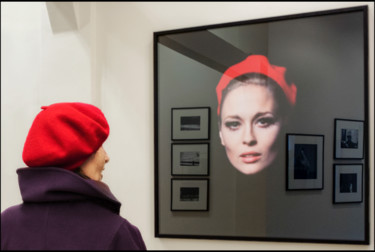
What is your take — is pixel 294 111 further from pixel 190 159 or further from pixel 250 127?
pixel 190 159

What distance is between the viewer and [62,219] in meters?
1.04

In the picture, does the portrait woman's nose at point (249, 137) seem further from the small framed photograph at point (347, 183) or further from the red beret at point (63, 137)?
the red beret at point (63, 137)

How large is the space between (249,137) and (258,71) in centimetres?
33

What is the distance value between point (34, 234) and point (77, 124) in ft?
0.94

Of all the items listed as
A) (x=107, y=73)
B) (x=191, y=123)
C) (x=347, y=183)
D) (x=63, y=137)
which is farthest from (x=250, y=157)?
(x=63, y=137)

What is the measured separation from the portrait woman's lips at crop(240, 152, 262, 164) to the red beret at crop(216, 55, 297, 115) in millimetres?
253

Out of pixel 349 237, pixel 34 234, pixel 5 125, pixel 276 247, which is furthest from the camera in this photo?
pixel 5 125

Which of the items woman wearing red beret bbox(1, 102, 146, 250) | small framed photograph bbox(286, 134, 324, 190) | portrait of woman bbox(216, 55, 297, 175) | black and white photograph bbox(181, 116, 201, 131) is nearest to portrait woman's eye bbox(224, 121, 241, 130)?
portrait of woman bbox(216, 55, 297, 175)

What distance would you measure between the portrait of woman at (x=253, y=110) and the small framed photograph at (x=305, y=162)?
0.08 m

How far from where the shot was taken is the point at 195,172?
216 cm

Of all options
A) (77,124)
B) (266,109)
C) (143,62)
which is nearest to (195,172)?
(266,109)

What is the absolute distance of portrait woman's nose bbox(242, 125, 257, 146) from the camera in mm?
2076

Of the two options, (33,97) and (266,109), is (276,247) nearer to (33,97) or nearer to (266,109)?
(266,109)

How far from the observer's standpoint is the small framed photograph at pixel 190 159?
2146 mm
